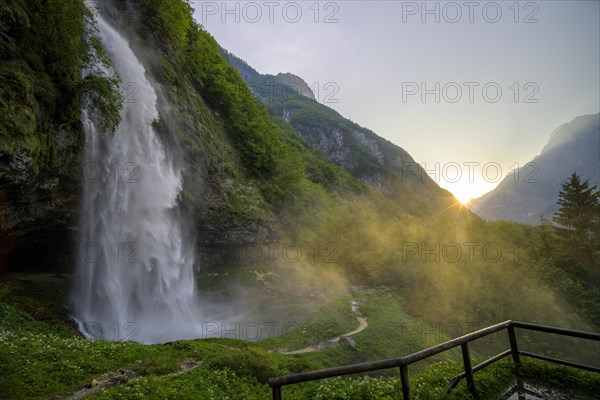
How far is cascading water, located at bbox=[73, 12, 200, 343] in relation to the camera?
25266 millimetres

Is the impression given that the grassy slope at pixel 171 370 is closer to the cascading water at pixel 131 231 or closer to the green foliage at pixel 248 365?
the green foliage at pixel 248 365

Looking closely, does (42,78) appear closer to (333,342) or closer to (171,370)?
(171,370)

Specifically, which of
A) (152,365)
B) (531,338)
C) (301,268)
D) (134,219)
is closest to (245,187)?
(301,268)

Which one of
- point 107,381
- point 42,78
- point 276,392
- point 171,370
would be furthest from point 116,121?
point 276,392

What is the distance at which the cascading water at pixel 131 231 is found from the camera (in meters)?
25.3

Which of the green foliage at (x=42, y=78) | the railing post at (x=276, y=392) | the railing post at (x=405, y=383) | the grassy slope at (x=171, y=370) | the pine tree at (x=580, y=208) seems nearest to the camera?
the railing post at (x=276, y=392)

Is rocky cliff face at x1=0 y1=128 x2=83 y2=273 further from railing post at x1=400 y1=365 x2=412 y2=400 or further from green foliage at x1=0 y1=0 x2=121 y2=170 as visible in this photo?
railing post at x1=400 y1=365 x2=412 y2=400

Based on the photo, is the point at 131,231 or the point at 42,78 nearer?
the point at 42,78

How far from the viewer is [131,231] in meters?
28.0

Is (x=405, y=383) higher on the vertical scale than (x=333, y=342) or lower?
higher

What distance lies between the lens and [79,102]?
22.8 metres

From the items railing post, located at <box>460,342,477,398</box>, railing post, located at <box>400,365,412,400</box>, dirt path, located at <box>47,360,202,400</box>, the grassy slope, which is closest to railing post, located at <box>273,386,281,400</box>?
railing post, located at <box>400,365,412,400</box>

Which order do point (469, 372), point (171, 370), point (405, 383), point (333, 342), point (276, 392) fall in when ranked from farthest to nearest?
point (333, 342), point (171, 370), point (469, 372), point (405, 383), point (276, 392)

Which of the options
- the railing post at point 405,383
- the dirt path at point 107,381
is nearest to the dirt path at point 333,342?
the dirt path at point 107,381
